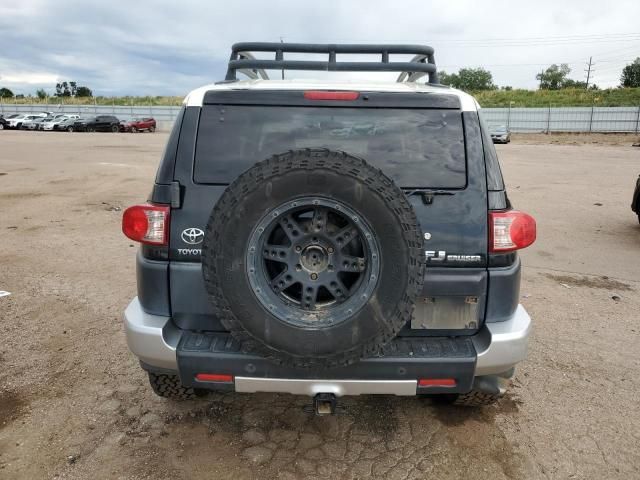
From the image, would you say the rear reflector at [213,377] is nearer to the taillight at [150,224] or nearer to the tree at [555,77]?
the taillight at [150,224]

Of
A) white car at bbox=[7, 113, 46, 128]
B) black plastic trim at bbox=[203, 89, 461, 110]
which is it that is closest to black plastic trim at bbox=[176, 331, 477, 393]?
black plastic trim at bbox=[203, 89, 461, 110]

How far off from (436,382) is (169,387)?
1585mm

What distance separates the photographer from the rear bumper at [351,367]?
2.42 m

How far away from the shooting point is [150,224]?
2576mm

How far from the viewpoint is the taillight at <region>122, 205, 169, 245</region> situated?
2.56 m

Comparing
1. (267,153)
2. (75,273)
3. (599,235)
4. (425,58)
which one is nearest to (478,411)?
(267,153)

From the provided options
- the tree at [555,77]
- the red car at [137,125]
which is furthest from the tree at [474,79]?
the red car at [137,125]

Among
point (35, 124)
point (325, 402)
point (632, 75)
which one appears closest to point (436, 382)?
point (325, 402)

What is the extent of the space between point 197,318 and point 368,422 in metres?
1.29

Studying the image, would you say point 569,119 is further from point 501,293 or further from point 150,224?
point 150,224

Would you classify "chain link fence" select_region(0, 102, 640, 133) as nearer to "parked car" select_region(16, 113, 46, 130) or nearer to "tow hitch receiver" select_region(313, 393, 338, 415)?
"parked car" select_region(16, 113, 46, 130)

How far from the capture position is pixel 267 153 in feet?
8.55

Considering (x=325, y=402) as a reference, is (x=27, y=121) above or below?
above

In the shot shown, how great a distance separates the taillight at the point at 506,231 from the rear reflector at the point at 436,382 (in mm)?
663
